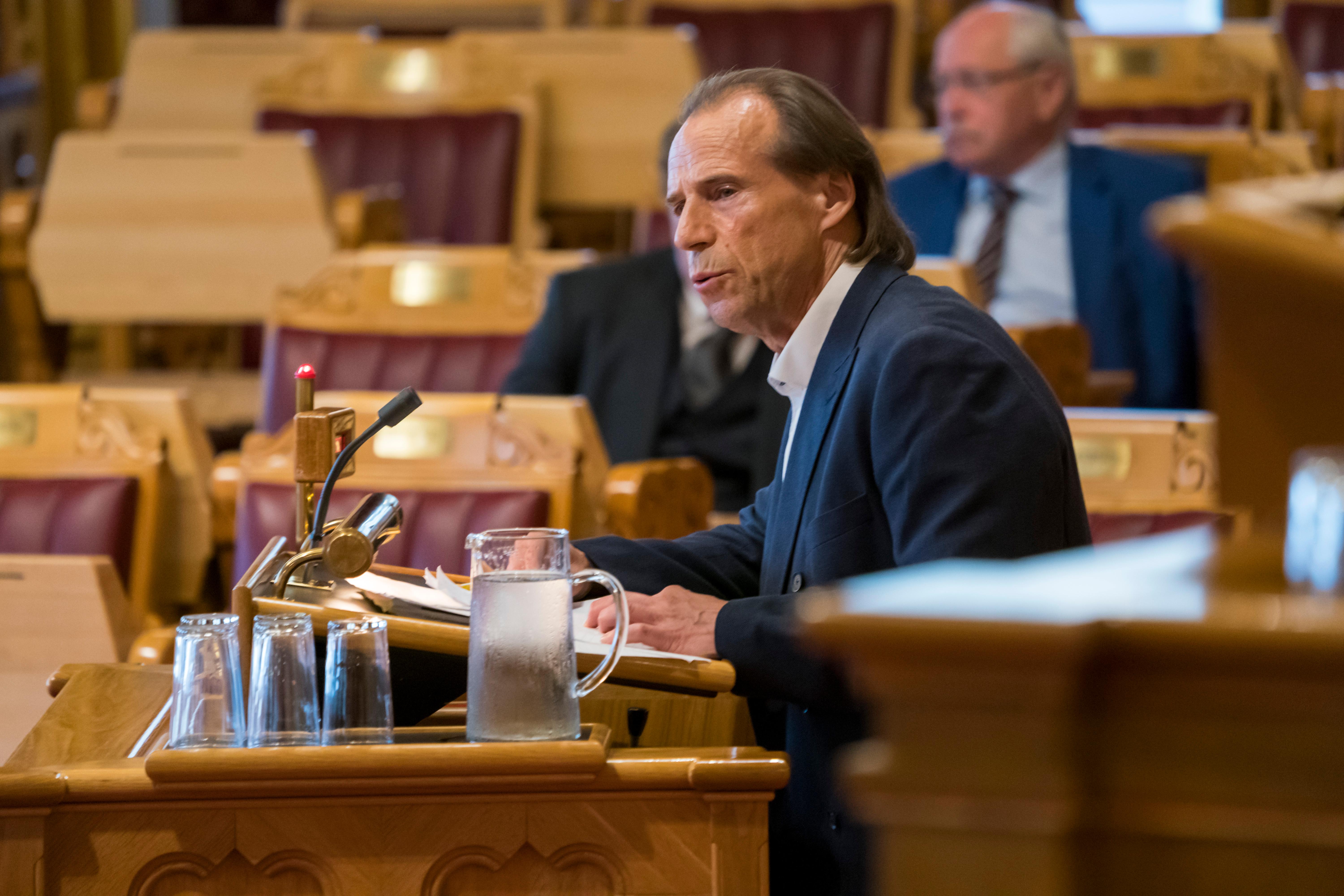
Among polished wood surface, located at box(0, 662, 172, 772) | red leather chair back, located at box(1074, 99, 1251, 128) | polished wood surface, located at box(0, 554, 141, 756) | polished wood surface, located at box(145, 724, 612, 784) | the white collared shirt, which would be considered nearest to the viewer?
polished wood surface, located at box(145, 724, 612, 784)

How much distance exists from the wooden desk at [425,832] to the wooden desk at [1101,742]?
1.66 ft

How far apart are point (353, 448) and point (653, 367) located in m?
1.64

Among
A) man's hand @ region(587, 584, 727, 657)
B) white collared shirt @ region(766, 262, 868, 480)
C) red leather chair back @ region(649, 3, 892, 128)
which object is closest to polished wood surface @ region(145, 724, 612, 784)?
man's hand @ region(587, 584, 727, 657)

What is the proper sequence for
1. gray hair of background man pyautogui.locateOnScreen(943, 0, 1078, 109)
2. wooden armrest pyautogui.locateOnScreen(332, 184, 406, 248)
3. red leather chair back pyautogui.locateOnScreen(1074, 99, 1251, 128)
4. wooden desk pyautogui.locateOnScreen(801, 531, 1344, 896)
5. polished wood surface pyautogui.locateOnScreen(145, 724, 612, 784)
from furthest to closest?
red leather chair back pyautogui.locateOnScreen(1074, 99, 1251, 128) < wooden armrest pyautogui.locateOnScreen(332, 184, 406, 248) < gray hair of background man pyautogui.locateOnScreen(943, 0, 1078, 109) < polished wood surface pyautogui.locateOnScreen(145, 724, 612, 784) < wooden desk pyautogui.locateOnScreen(801, 531, 1344, 896)

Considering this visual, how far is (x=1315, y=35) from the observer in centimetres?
448

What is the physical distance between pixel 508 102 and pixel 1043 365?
6.98 feet

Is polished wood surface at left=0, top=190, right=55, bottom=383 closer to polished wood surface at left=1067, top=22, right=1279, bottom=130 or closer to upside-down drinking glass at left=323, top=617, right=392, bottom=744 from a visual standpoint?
polished wood surface at left=1067, top=22, right=1279, bottom=130

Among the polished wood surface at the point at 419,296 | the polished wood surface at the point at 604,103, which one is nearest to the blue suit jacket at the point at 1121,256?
the polished wood surface at the point at 419,296

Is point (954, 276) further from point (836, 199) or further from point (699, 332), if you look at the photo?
point (836, 199)

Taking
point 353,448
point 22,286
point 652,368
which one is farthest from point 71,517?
point 22,286

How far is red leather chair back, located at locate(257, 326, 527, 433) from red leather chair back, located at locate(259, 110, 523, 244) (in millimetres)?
1109

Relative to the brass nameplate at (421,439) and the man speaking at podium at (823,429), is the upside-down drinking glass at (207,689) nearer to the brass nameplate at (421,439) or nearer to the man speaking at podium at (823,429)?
the man speaking at podium at (823,429)

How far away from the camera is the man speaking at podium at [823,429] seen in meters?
1.14

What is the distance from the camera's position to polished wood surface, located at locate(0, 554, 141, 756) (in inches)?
71.4
